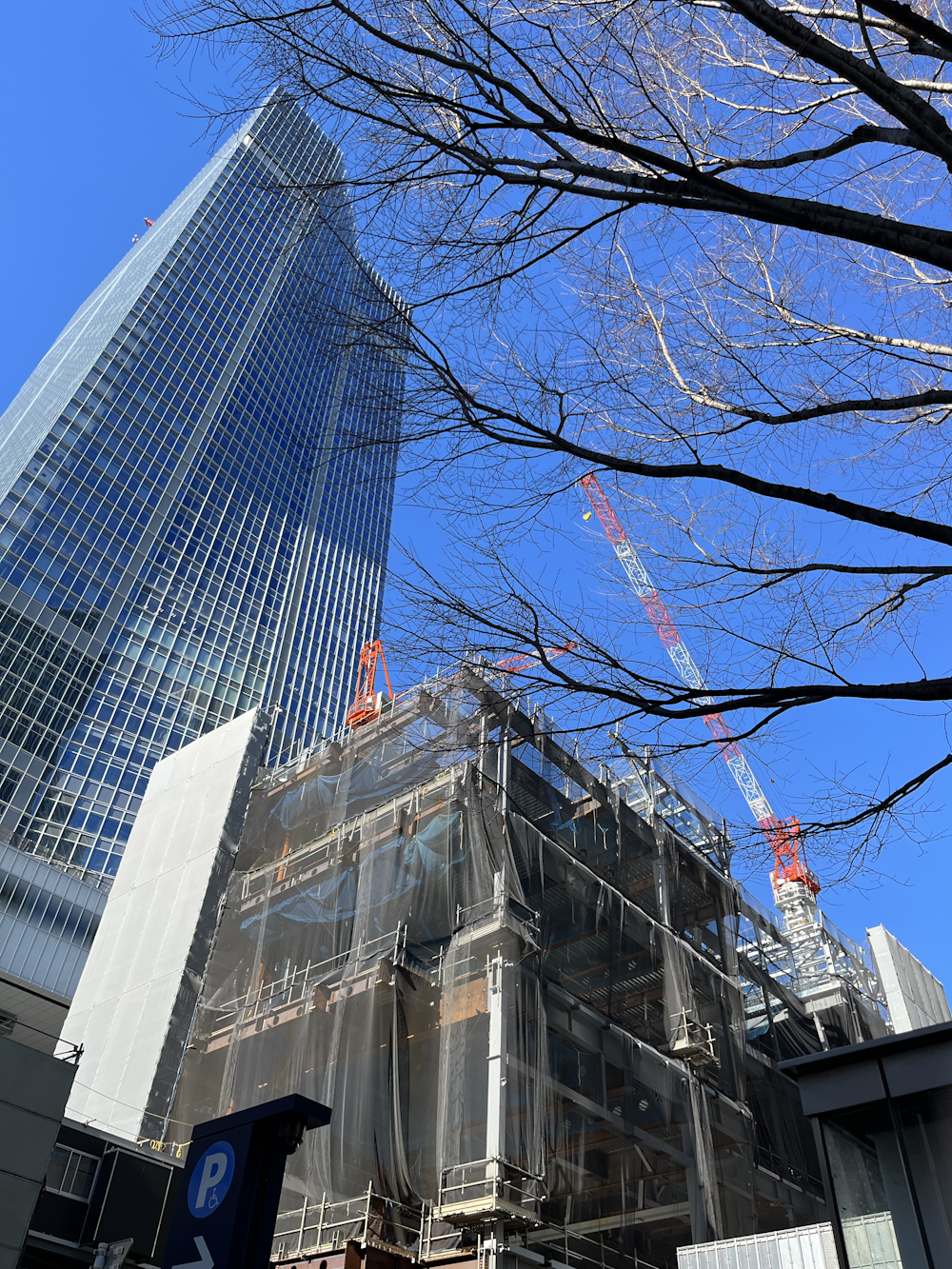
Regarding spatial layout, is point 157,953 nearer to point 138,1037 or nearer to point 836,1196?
point 138,1037

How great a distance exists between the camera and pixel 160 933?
18.8m

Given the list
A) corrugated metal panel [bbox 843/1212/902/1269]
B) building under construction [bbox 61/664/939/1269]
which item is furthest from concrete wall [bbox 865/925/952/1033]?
corrugated metal panel [bbox 843/1212/902/1269]

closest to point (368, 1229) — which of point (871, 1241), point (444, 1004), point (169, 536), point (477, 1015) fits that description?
point (477, 1015)

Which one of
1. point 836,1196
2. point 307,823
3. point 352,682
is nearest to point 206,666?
point 352,682

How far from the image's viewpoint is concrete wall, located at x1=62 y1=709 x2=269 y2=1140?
54.2ft

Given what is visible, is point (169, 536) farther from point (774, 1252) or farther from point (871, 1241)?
point (871, 1241)

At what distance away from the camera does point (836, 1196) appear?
7.61 metres

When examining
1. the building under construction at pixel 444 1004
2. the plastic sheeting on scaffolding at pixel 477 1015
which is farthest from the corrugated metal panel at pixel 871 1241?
the building under construction at pixel 444 1004

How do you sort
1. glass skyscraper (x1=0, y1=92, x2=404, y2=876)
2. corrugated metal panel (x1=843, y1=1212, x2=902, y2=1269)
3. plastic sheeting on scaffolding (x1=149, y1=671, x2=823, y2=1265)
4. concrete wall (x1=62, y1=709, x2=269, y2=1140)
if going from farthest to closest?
glass skyscraper (x1=0, y1=92, x2=404, y2=876), concrete wall (x1=62, y1=709, x2=269, y2=1140), plastic sheeting on scaffolding (x1=149, y1=671, x2=823, y2=1265), corrugated metal panel (x1=843, y1=1212, x2=902, y2=1269)

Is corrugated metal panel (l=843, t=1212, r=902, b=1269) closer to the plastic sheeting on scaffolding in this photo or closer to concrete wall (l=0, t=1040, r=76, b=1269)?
the plastic sheeting on scaffolding

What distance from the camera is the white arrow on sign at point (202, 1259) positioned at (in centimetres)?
626

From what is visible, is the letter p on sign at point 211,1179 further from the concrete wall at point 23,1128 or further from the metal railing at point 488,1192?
the metal railing at point 488,1192

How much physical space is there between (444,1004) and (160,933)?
271 inches

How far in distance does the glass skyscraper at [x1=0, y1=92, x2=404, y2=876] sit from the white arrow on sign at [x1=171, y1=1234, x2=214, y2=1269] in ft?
117
